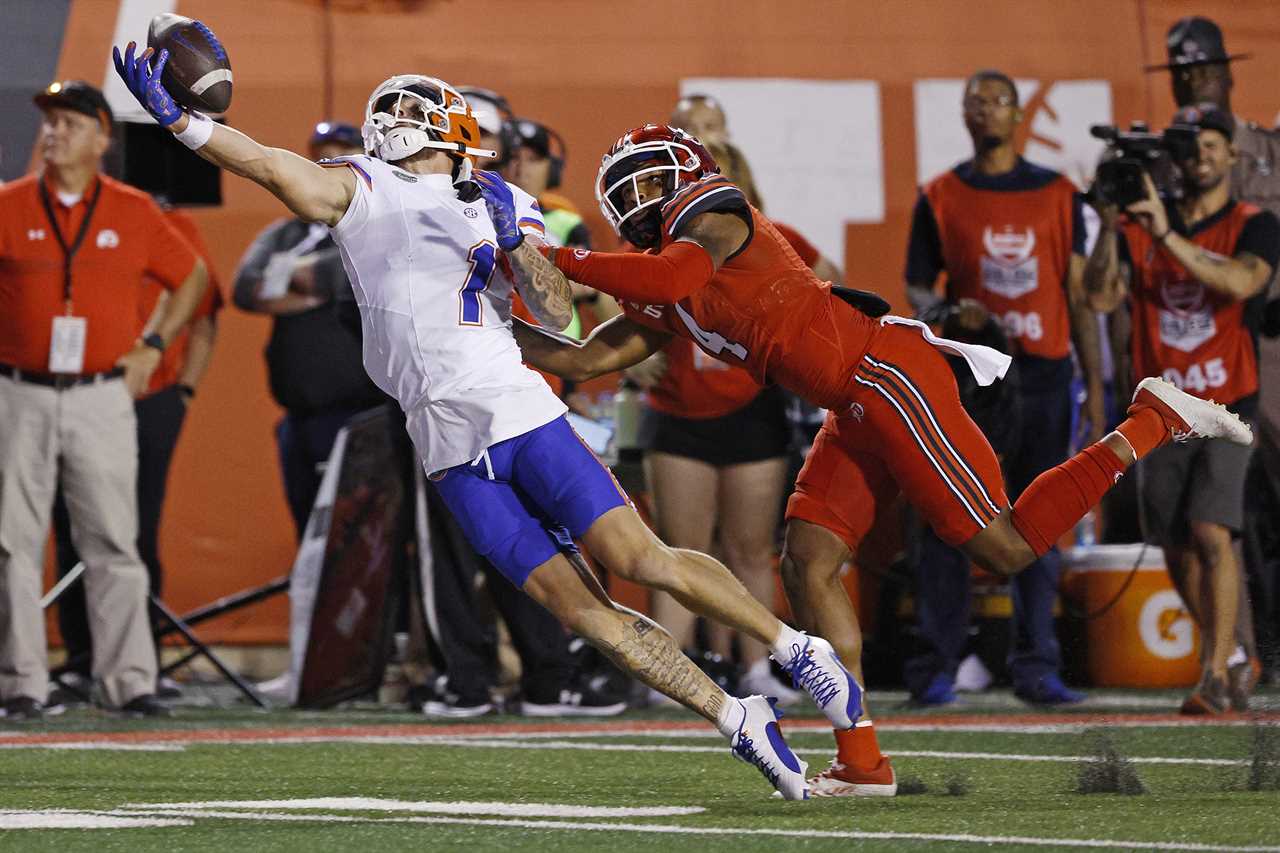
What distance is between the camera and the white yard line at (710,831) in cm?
432

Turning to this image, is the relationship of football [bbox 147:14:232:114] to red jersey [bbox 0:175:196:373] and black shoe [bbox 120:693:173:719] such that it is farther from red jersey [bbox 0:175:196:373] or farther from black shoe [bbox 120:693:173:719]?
black shoe [bbox 120:693:173:719]

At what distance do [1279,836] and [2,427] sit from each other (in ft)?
17.6

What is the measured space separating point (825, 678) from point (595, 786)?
71cm

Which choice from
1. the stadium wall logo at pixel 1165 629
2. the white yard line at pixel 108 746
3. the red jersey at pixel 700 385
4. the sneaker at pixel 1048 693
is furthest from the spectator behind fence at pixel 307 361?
the stadium wall logo at pixel 1165 629

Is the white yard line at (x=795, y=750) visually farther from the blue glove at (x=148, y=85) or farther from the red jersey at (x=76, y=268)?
the blue glove at (x=148, y=85)

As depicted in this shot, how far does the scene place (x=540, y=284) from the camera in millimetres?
5500

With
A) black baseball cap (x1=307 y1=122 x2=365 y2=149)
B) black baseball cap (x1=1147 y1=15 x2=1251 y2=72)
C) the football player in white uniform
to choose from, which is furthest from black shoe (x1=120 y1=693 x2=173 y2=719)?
black baseball cap (x1=1147 y1=15 x2=1251 y2=72)

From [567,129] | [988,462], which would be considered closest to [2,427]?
[567,129]

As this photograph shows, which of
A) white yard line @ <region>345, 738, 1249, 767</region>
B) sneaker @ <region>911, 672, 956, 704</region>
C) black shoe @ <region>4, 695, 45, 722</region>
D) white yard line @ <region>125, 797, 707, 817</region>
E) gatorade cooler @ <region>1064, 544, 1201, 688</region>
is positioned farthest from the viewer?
gatorade cooler @ <region>1064, 544, 1201, 688</region>

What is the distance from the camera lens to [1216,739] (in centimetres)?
693

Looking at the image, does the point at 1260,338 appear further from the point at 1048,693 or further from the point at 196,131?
the point at 196,131

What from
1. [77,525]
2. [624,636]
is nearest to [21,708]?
[77,525]

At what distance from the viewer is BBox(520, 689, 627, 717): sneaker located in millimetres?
8500

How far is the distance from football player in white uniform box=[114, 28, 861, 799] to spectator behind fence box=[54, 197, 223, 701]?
11.5 feet
